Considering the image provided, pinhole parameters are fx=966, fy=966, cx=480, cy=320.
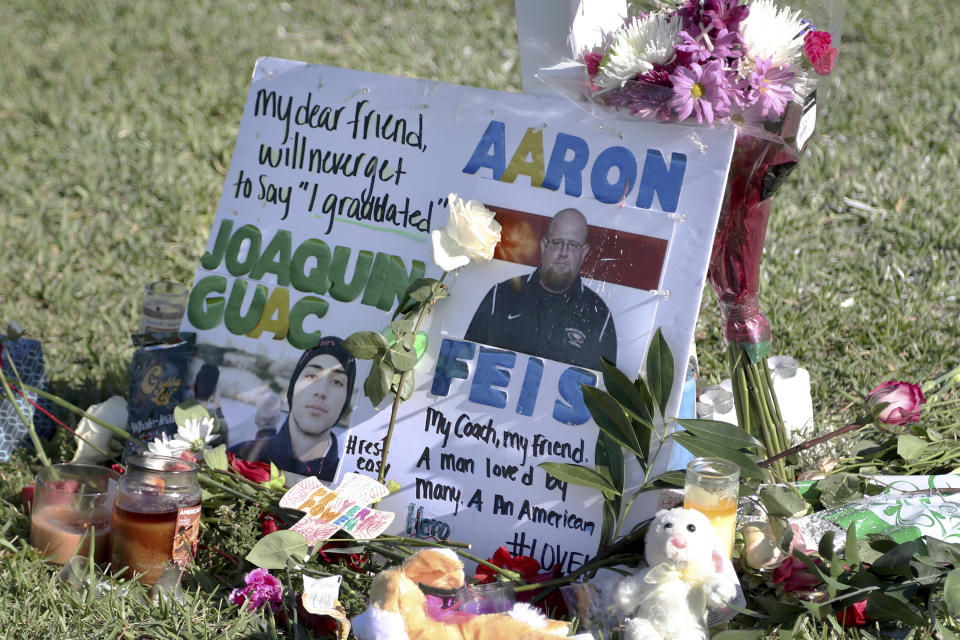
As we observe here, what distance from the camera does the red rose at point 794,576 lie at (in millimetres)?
1871

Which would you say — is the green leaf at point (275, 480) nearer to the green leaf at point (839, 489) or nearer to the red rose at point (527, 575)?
the red rose at point (527, 575)

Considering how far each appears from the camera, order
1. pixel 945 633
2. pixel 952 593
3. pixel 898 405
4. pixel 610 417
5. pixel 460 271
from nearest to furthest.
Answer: pixel 952 593 < pixel 945 633 < pixel 898 405 < pixel 610 417 < pixel 460 271

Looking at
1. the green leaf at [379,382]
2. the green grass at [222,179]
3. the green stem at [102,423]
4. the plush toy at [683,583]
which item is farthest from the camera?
the green grass at [222,179]

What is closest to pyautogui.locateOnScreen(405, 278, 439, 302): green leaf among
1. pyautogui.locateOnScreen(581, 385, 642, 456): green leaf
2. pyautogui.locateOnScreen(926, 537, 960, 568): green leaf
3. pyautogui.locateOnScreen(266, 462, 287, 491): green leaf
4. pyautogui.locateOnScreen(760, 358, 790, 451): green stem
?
pyautogui.locateOnScreen(581, 385, 642, 456): green leaf

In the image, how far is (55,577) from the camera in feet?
6.70

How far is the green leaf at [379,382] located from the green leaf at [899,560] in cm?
103

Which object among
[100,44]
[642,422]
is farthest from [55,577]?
[100,44]

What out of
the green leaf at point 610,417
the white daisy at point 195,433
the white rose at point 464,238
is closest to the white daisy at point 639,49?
the white rose at point 464,238

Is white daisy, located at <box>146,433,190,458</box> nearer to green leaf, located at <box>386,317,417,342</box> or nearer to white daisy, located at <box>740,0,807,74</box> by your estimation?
green leaf, located at <box>386,317,417,342</box>

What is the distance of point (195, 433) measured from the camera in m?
2.29

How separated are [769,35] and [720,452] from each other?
0.83 meters

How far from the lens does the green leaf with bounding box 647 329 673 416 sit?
195 centimetres

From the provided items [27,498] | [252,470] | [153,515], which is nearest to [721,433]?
[252,470]

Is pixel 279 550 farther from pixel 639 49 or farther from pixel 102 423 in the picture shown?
pixel 639 49
